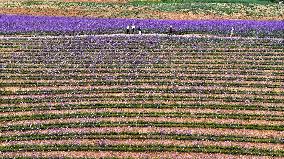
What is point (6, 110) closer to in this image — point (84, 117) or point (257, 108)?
point (84, 117)

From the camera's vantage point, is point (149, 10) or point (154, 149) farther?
point (149, 10)

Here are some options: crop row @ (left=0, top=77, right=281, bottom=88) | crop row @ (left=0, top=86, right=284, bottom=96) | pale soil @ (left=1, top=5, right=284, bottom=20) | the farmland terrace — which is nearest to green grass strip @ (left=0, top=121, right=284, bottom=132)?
the farmland terrace

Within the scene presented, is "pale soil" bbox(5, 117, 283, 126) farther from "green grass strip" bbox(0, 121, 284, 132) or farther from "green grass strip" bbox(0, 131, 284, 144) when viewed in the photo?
"green grass strip" bbox(0, 131, 284, 144)

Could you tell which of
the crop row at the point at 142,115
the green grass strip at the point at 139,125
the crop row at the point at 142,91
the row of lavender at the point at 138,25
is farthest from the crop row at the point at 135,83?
the row of lavender at the point at 138,25

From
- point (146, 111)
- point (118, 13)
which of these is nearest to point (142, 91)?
point (146, 111)

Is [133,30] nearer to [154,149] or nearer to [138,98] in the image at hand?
[138,98]

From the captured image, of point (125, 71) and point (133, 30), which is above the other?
point (133, 30)

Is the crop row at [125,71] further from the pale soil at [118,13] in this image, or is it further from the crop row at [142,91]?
the pale soil at [118,13]

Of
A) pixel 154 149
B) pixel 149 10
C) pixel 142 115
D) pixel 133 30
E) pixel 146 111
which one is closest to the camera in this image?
pixel 154 149
